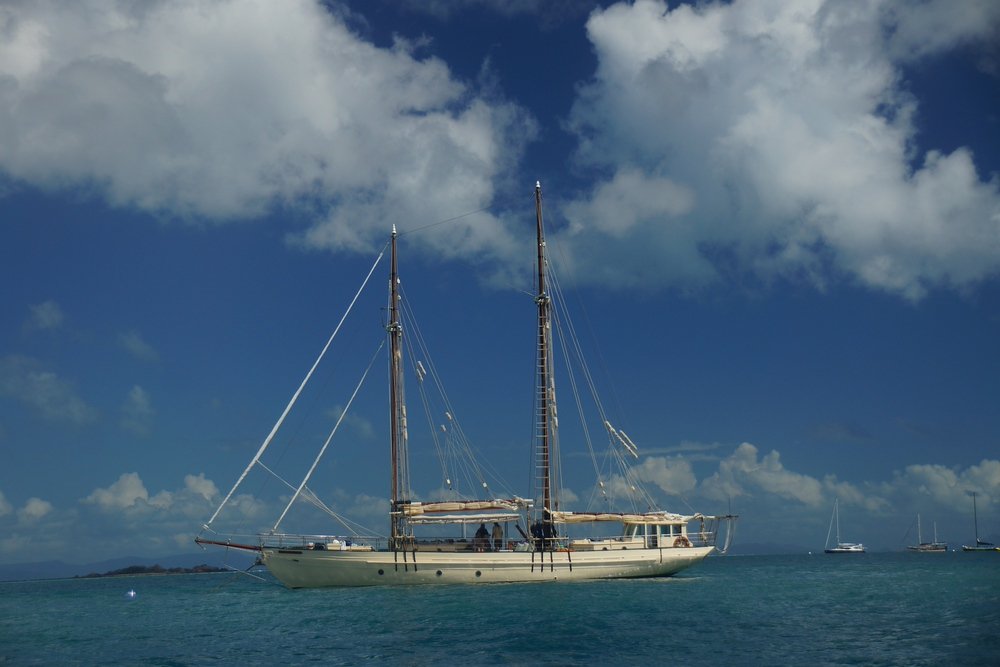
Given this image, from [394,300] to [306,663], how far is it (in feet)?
151

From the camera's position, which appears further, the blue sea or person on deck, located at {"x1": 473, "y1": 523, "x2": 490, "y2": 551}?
person on deck, located at {"x1": 473, "y1": 523, "x2": 490, "y2": 551}

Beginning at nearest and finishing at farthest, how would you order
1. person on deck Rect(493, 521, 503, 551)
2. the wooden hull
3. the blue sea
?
the blue sea
the wooden hull
person on deck Rect(493, 521, 503, 551)

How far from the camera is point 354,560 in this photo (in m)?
70.3

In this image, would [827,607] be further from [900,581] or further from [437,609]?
[900,581]

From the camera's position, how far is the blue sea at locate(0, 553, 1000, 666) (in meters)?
37.1

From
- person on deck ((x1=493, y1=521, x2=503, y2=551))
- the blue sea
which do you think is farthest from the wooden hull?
person on deck ((x1=493, y1=521, x2=503, y2=551))

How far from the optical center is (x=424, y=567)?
70.2m

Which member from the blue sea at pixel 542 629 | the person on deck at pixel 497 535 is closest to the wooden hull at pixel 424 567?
the blue sea at pixel 542 629

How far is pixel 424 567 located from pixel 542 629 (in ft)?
90.0

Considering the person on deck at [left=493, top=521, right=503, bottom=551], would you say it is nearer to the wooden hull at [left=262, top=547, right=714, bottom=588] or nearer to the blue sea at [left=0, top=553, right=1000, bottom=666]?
the wooden hull at [left=262, top=547, right=714, bottom=588]

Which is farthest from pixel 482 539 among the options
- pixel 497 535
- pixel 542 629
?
pixel 542 629

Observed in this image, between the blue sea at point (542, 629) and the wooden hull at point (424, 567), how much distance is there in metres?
1.59

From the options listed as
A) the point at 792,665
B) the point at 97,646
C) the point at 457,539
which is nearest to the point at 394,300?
the point at 457,539

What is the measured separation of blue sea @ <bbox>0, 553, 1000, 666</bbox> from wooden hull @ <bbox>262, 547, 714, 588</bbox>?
159cm
